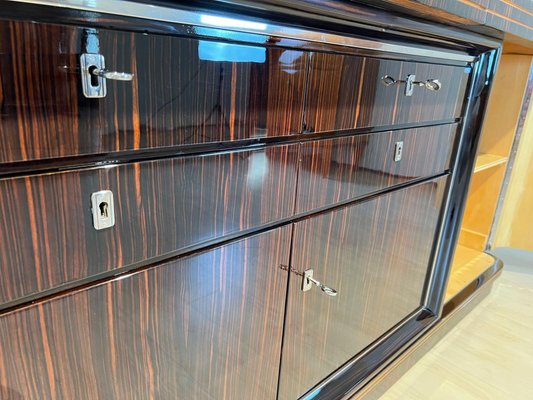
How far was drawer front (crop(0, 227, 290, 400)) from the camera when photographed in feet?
1.35

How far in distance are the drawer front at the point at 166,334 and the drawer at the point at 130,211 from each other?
0.03 meters

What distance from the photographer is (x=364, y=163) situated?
717 mm

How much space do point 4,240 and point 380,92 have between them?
56cm

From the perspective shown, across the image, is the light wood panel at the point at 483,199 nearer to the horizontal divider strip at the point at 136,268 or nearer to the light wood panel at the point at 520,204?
the light wood panel at the point at 520,204

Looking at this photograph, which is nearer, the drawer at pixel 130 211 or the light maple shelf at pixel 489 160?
the drawer at pixel 130 211

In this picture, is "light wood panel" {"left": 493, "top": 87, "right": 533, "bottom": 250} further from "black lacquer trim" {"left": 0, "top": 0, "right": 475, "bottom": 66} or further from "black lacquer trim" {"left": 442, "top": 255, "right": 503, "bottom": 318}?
"black lacquer trim" {"left": 0, "top": 0, "right": 475, "bottom": 66}

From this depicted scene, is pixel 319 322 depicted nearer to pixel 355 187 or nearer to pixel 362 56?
pixel 355 187

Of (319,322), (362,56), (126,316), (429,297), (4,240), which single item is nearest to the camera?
(4,240)

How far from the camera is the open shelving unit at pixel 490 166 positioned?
52.1 inches

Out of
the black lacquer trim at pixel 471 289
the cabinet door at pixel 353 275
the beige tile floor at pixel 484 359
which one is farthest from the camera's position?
the black lacquer trim at pixel 471 289

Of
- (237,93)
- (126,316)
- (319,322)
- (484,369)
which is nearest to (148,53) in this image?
(237,93)

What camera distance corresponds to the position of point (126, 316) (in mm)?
470

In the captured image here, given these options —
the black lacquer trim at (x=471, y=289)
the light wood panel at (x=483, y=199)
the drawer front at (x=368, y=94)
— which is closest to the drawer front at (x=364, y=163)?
the drawer front at (x=368, y=94)

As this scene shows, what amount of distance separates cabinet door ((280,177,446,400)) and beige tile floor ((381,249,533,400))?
212mm
